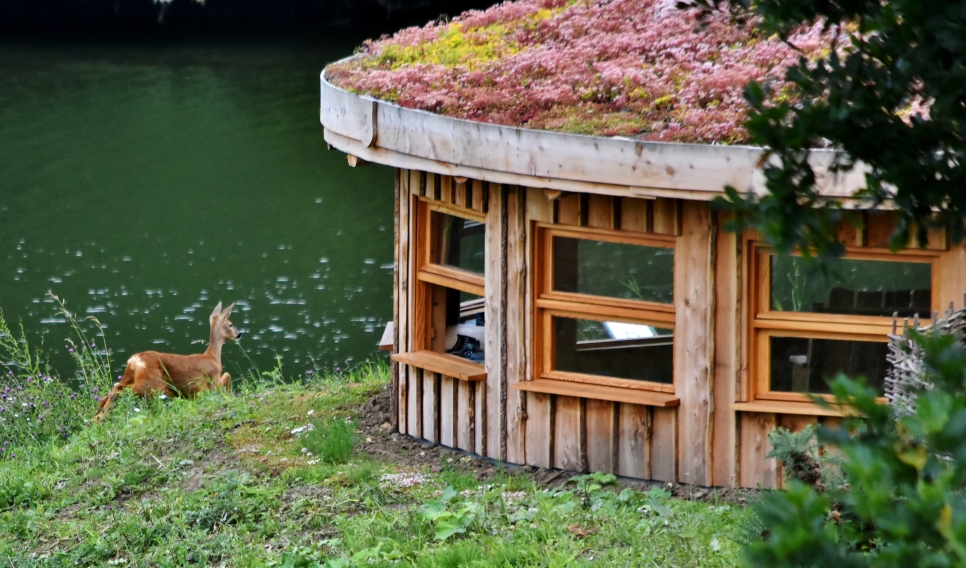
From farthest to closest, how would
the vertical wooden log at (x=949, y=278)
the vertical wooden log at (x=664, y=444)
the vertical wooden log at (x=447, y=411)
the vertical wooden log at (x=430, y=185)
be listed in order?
1. the vertical wooden log at (x=447, y=411)
2. the vertical wooden log at (x=430, y=185)
3. the vertical wooden log at (x=664, y=444)
4. the vertical wooden log at (x=949, y=278)

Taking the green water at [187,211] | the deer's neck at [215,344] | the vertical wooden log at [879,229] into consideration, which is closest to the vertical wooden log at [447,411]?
the vertical wooden log at [879,229]

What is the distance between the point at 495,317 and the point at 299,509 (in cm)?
178

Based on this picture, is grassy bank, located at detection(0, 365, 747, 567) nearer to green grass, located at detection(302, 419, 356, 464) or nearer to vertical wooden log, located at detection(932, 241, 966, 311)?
green grass, located at detection(302, 419, 356, 464)

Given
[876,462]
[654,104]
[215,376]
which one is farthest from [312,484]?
[876,462]

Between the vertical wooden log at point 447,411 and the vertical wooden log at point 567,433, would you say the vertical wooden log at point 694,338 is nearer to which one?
the vertical wooden log at point 567,433

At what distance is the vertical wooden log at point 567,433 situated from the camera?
25.0 feet

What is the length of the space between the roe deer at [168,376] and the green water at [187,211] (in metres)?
1.19

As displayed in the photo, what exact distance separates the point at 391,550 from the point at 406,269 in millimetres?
2862

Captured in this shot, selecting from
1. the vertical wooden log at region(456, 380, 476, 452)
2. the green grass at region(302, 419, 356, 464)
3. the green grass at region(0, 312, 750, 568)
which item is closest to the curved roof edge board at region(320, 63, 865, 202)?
the vertical wooden log at region(456, 380, 476, 452)

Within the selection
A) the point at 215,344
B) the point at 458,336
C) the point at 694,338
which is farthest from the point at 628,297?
the point at 215,344

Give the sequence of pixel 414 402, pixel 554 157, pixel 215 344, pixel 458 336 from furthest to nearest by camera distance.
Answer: pixel 215 344
pixel 458 336
pixel 414 402
pixel 554 157

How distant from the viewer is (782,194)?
2.58 m

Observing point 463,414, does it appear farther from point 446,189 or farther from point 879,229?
point 879,229

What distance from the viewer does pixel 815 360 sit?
7.23m
